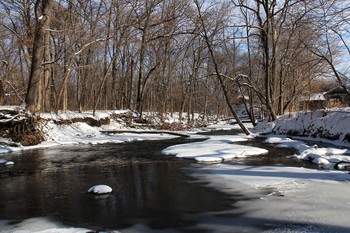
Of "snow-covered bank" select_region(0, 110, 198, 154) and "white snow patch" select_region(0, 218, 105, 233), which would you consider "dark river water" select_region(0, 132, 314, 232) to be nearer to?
"white snow patch" select_region(0, 218, 105, 233)

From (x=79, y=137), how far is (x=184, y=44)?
26.0 meters

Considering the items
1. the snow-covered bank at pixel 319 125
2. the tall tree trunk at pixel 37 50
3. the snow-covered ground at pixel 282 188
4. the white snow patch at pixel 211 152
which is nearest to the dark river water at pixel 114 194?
the snow-covered ground at pixel 282 188

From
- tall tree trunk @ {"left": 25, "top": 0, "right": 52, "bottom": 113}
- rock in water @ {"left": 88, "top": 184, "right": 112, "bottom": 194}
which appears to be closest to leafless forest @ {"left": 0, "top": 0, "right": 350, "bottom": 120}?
tall tree trunk @ {"left": 25, "top": 0, "right": 52, "bottom": 113}

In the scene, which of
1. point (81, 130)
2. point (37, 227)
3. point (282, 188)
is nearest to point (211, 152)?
point (282, 188)

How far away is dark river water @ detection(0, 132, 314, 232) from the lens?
18.9 ft

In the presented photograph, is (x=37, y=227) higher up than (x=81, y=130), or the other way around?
(x=81, y=130)

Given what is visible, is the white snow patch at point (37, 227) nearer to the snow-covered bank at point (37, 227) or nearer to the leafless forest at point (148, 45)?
the snow-covered bank at point (37, 227)

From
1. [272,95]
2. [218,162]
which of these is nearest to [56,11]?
[272,95]

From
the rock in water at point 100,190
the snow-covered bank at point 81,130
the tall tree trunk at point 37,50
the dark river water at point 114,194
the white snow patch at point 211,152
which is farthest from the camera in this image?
the tall tree trunk at point 37,50

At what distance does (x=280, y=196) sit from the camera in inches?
272

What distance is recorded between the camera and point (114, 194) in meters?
7.43

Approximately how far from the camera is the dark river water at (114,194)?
18.9ft

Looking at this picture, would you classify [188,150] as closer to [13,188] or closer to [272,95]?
[13,188]

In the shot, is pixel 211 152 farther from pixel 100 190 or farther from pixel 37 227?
pixel 37 227
